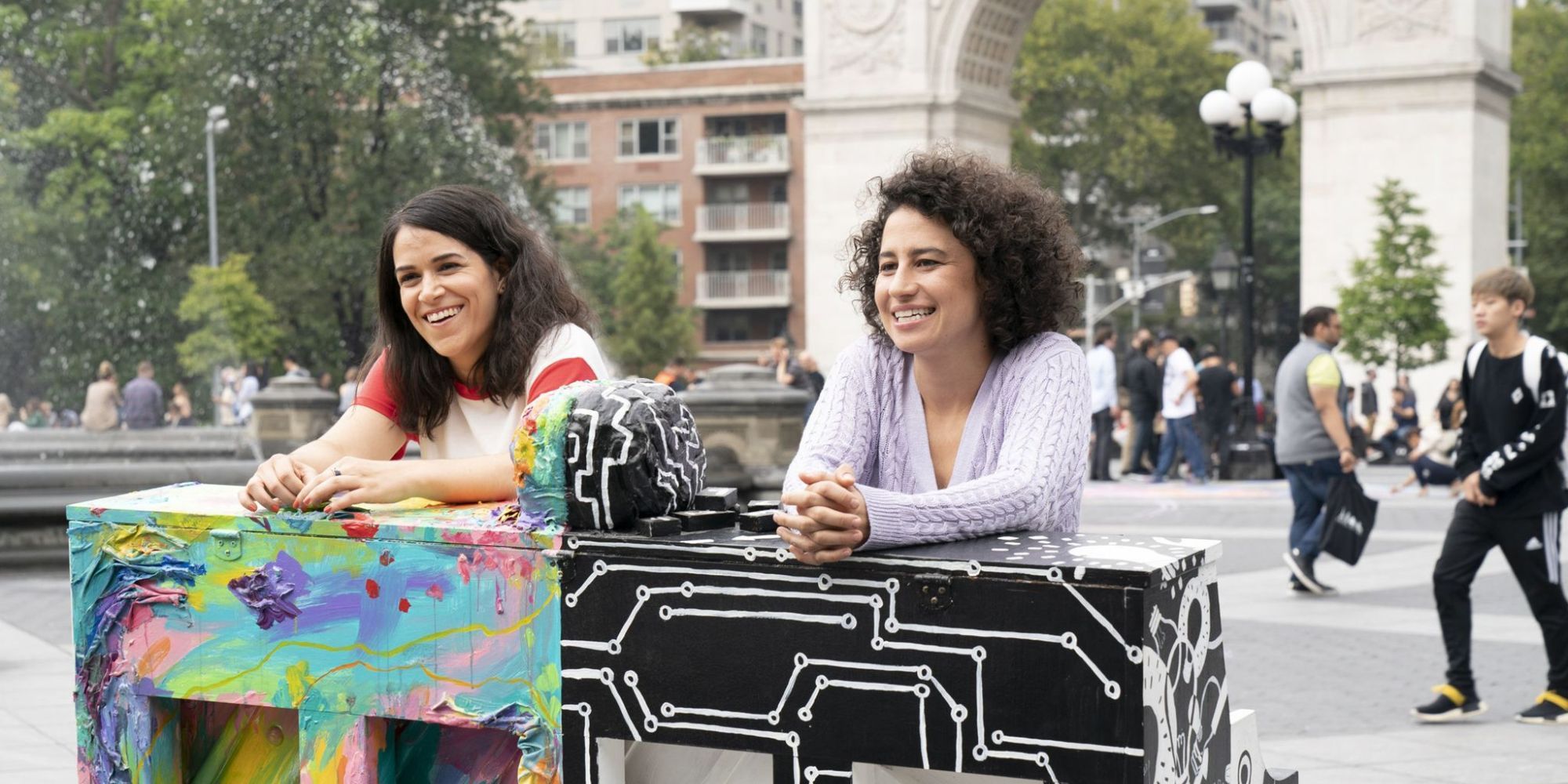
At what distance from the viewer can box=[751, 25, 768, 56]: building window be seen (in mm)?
84438

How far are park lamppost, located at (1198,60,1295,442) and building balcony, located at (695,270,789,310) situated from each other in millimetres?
47134

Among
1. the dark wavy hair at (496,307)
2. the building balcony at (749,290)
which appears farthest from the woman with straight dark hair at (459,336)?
the building balcony at (749,290)

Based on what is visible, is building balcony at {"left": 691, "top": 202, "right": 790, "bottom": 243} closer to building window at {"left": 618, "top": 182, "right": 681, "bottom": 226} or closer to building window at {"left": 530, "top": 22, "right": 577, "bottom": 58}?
building window at {"left": 618, "top": 182, "right": 681, "bottom": 226}

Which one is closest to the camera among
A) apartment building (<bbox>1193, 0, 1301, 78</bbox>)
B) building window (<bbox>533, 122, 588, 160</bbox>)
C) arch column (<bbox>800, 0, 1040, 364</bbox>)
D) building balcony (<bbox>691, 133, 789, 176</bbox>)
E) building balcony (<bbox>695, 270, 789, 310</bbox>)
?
arch column (<bbox>800, 0, 1040, 364</bbox>)

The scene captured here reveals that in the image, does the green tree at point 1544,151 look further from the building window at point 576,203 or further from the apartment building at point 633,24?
the building window at point 576,203

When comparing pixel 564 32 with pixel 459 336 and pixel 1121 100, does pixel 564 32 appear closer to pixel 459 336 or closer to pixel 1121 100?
pixel 1121 100

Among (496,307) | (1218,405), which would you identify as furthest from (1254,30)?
(496,307)

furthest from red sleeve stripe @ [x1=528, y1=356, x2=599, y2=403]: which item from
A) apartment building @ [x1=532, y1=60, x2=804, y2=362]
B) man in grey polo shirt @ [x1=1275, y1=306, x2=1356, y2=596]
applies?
apartment building @ [x1=532, y1=60, x2=804, y2=362]

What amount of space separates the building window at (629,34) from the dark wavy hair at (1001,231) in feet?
270

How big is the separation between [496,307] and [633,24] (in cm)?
8295

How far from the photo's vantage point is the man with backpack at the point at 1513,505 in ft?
24.0

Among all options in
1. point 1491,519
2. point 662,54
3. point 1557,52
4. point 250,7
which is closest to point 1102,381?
point 1491,519

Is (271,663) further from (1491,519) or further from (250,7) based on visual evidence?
(250,7)

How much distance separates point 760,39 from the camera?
8612cm
